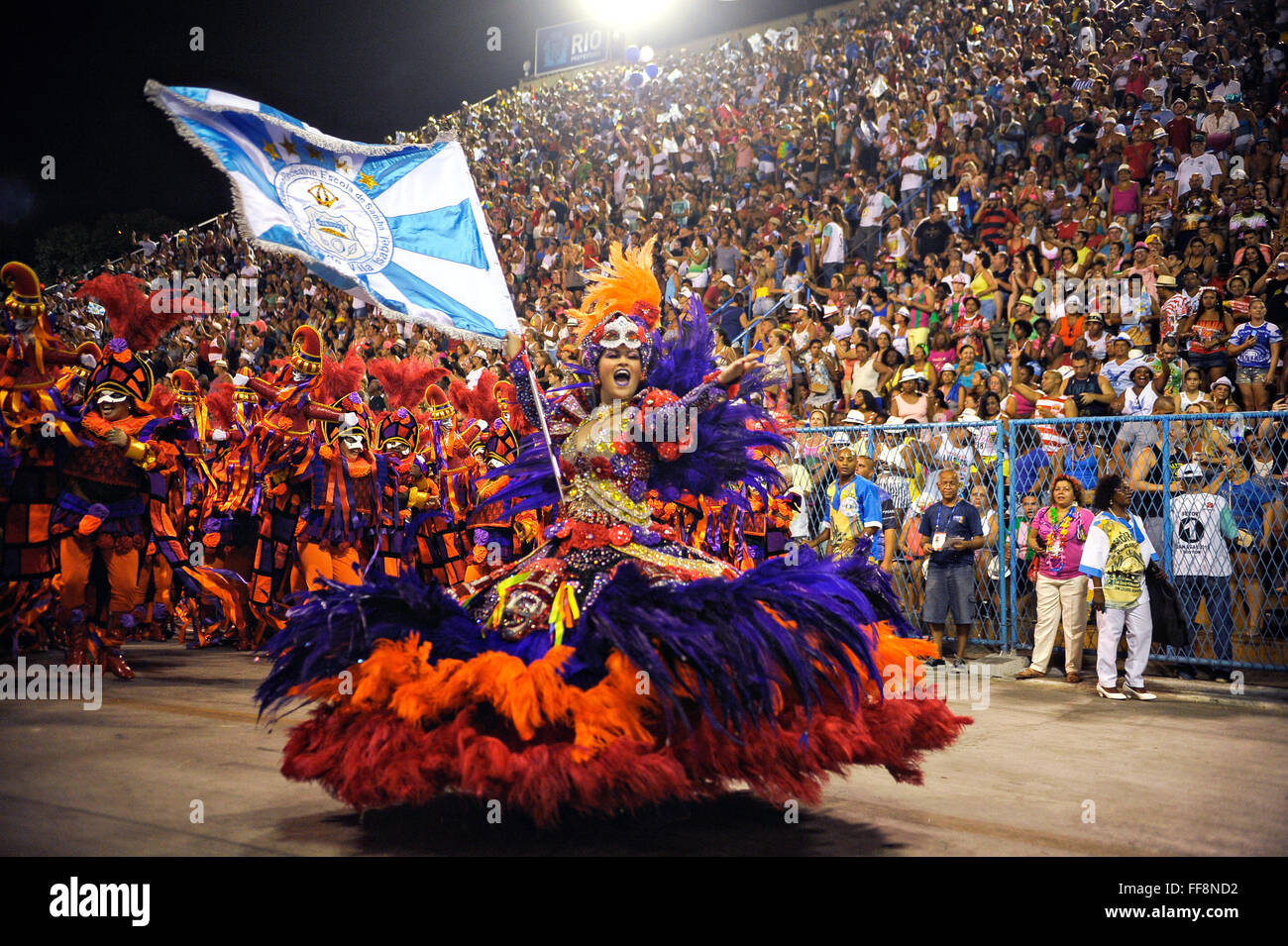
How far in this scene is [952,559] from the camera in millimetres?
9570

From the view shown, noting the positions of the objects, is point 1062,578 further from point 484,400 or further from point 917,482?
point 484,400

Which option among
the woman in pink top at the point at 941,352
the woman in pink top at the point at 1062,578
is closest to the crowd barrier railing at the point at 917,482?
the woman in pink top at the point at 1062,578

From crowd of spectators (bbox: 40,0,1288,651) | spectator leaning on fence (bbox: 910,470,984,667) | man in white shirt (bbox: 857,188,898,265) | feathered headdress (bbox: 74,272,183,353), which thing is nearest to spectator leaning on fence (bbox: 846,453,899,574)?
crowd of spectators (bbox: 40,0,1288,651)

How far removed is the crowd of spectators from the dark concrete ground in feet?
6.60

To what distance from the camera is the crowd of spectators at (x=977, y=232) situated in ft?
32.1

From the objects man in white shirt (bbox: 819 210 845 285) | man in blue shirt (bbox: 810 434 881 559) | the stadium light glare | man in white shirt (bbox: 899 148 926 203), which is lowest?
man in blue shirt (bbox: 810 434 881 559)

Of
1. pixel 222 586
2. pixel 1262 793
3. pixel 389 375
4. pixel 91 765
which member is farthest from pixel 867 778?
pixel 389 375

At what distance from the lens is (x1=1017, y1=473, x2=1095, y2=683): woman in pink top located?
28.8ft

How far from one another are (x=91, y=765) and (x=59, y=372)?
380cm

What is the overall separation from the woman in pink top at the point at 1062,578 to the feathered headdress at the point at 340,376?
5.52 m

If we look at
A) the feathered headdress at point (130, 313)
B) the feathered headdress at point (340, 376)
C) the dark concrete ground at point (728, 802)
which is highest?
the feathered headdress at point (130, 313)

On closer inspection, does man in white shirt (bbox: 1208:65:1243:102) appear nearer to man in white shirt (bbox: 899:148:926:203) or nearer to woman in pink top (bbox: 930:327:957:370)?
man in white shirt (bbox: 899:148:926:203)

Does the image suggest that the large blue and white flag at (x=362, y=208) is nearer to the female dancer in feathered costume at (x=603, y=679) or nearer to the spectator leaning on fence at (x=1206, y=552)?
the female dancer in feathered costume at (x=603, y=679)

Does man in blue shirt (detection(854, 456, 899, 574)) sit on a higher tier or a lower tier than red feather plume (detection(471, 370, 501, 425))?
lower
